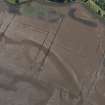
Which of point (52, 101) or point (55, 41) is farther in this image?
point (55, 41)

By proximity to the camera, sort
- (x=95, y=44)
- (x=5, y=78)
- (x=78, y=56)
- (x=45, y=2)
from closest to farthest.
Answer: (x=5, y=78) → (x=78, y=56) → (x=95, y=44) → (x=45, y=2)

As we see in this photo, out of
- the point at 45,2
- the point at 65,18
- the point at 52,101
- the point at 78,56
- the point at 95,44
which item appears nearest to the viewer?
the point at 52,101

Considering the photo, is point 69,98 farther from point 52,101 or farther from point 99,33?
point 99,33

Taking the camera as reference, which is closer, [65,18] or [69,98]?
[69,98]

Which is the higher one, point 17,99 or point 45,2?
point 45,2

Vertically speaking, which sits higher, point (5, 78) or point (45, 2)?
point (45, 2)

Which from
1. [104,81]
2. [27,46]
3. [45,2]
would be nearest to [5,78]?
[27,46]

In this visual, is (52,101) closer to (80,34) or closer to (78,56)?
(78,56)

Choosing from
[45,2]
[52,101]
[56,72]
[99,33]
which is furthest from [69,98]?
[45,2]

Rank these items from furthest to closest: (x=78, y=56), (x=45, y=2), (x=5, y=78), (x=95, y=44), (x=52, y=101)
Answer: (x=45, y=2)
(x=95, y=44)
(x=78, y=56)
(x=5, y=78)
(x=52, y=101)
